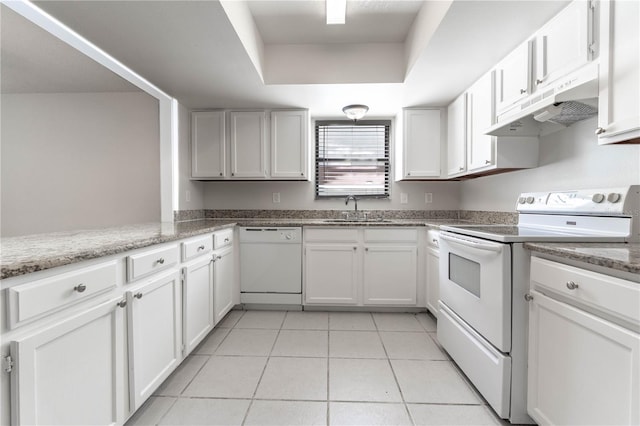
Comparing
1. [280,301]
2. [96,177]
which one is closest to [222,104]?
[96,177]

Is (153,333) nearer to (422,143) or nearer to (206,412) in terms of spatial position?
(206,412)

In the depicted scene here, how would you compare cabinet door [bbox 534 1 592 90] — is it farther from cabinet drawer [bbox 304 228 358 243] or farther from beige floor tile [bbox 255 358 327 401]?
beige floor tile [bbox 255 358 327 401]

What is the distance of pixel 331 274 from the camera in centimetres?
273

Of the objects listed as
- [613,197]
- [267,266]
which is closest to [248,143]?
[267,266]

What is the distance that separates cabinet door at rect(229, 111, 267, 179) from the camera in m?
2.99

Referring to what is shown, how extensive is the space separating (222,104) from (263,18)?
105cm

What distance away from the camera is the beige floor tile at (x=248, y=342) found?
1985mm

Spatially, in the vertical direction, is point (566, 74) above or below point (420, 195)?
above

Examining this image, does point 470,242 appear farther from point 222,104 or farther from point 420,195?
point 222,104

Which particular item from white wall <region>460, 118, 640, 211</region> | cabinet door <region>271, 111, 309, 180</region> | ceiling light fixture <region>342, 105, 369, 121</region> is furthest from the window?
white wall <region>460, 118, 640, 211</region>

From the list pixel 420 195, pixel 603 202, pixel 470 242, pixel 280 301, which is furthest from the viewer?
pixel 420 195

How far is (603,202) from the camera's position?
1.37m

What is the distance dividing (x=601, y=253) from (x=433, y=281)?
1.65m

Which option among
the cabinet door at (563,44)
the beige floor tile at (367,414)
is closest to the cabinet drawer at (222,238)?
the beige floor tile at (367,414)
